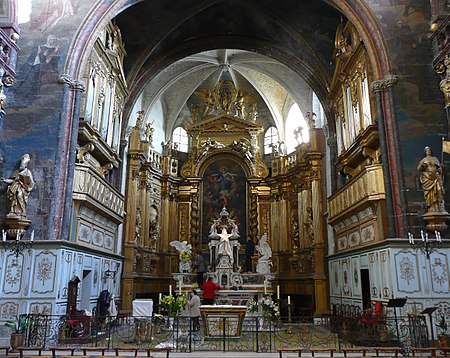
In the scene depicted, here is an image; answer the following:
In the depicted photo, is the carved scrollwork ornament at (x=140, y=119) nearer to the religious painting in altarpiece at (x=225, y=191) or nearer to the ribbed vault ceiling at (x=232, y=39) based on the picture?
the ribbed vault ceiling at (x=232, y=39)

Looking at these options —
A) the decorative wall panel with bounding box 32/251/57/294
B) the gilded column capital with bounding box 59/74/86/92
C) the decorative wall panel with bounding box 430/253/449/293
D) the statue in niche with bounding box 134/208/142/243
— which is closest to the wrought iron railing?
the decorative wall panel with bounding box 32/251/57/294

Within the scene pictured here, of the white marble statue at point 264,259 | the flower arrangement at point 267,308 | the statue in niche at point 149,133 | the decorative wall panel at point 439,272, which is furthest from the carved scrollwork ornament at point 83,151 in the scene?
the decorative wall panel at point 439,272

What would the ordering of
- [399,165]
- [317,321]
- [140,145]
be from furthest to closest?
1. [140,145]
2. [317,321]
3. [399,165]

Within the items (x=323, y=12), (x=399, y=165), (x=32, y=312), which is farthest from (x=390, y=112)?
(x=32, y=312)

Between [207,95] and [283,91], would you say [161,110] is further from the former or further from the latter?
[283,91]

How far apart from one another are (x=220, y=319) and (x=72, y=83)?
857 cm

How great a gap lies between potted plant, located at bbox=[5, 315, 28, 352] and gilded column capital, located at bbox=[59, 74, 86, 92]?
6.98 meters

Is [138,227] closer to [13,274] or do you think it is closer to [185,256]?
[185,256]

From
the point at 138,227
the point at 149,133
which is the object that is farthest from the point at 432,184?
the point at 149,133

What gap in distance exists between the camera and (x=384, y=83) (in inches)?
541

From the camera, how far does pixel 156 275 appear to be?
24.0m

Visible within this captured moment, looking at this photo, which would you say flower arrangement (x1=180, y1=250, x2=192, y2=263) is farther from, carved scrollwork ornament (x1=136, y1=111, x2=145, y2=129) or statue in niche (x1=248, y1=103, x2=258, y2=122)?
statue in niche (x1=248, y1=103, x2=258, y2=122)

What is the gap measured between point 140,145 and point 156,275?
23.5 feet

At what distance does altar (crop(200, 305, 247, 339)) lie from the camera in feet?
41.5
